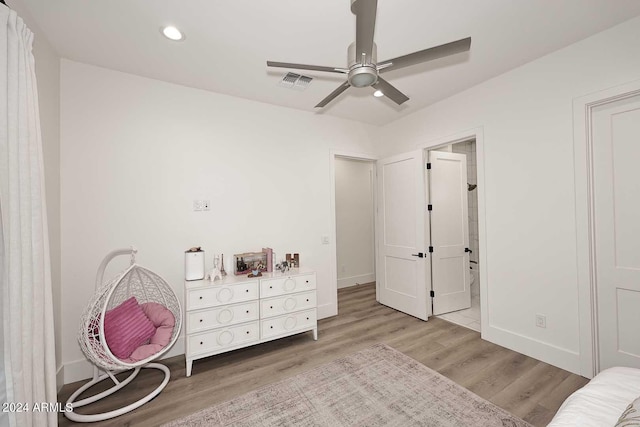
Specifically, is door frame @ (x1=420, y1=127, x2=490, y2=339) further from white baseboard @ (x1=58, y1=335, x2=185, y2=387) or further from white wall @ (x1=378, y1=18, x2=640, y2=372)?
white baseboard @ (x1=58, y1=335, x2=185, y2=387)

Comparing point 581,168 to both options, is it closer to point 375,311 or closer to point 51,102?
point 375,311

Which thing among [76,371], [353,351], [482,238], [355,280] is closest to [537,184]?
[482,238]

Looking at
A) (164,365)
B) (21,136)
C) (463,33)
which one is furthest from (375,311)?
(21,136)

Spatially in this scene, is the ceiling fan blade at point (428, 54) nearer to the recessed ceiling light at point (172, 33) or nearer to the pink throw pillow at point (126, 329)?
the recessed ceiling light at point (172, 33)

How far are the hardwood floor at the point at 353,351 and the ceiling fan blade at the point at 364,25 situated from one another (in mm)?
2563

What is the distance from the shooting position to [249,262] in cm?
303

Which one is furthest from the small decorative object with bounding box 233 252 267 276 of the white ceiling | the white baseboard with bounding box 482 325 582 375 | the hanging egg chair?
the white baseboard with bounding box 482 325 582 375

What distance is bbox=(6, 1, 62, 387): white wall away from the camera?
199cm

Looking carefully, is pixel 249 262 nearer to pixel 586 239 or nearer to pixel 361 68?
pixel 361 68

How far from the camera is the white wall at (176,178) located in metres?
2.39

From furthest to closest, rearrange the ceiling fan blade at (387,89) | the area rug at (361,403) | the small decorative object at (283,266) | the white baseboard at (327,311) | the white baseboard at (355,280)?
the white baseboard at (355,280) < the white baseboard at (327,311) < the small decorative object at (283,266) < the area rug at (361,403) < the ceiling fan blade at (387,89)

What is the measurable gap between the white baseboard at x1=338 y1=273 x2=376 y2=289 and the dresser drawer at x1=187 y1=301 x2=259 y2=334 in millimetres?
2716

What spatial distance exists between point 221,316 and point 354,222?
135 inches

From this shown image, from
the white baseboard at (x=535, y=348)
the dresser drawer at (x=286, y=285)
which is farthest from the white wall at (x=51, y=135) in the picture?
the white baseboard at (x=535, y=348)
